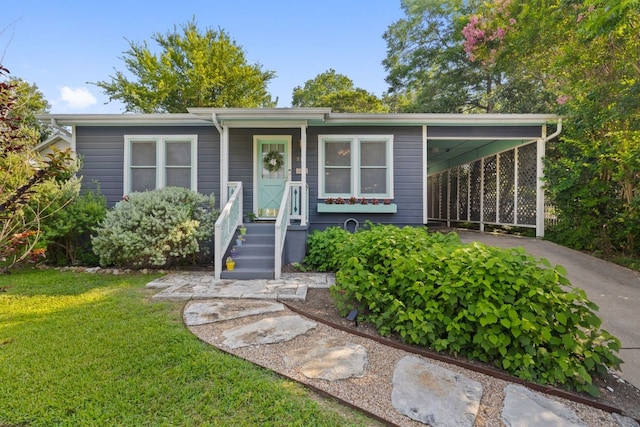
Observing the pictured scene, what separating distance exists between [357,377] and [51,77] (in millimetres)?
6693

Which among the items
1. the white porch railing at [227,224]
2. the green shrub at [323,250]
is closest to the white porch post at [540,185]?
the green shrub at [323,250]

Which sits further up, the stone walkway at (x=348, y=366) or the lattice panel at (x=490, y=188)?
the lattice panel at (x=490, y=188)

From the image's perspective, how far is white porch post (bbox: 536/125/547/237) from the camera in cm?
650

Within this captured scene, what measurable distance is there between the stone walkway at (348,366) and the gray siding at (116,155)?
12.1 ft

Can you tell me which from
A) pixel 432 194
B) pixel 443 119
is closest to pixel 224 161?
pixel 443 119

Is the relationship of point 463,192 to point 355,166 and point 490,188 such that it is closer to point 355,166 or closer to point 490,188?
point 490,188

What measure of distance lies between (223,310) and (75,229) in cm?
435

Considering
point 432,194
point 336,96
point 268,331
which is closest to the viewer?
point 268,331

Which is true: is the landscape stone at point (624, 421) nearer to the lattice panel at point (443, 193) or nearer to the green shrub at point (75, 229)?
the green shrub at point (75, 229)

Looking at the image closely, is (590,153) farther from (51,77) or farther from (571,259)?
(51,77)

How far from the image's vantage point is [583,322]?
2219 mm

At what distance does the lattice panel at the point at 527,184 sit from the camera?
22.1ft

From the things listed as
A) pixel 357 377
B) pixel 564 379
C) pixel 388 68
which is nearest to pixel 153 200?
pixel 357 377

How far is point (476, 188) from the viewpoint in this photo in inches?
350
